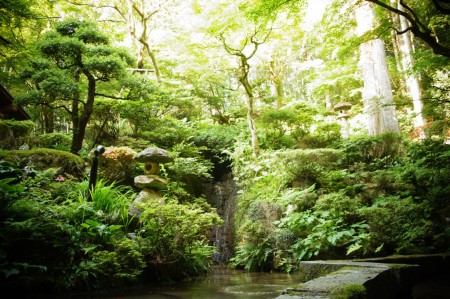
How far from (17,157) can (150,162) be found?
3434mm

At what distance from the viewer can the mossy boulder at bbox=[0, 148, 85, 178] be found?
805cm

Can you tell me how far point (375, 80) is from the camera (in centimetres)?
1088

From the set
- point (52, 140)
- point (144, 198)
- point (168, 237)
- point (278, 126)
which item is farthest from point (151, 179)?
point (52, 140)

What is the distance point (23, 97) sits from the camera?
28.8 ft

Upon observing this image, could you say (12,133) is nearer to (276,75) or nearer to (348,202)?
(348,202)

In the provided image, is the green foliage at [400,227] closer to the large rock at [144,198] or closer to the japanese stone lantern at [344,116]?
the large rock at [144,198]

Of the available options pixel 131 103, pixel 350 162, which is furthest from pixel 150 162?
pixel 350 162

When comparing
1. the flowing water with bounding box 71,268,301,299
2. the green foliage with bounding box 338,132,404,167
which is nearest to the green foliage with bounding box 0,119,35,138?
the flowing water with bounding box 71,268,301,299

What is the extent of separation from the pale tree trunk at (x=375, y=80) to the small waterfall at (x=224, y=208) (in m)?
5.34

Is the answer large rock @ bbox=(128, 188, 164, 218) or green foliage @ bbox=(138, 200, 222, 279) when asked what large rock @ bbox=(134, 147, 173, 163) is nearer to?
large rock @ bbox=(128, 188, 164, 218)

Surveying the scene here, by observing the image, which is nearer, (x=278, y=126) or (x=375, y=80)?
(x=278, y=126)

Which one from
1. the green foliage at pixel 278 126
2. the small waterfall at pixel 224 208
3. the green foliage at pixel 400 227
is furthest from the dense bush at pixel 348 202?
the green foliage at pixel 278 126

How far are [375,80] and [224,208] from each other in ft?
22.6

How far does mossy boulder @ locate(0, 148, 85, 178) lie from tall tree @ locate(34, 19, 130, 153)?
1.15 meters
